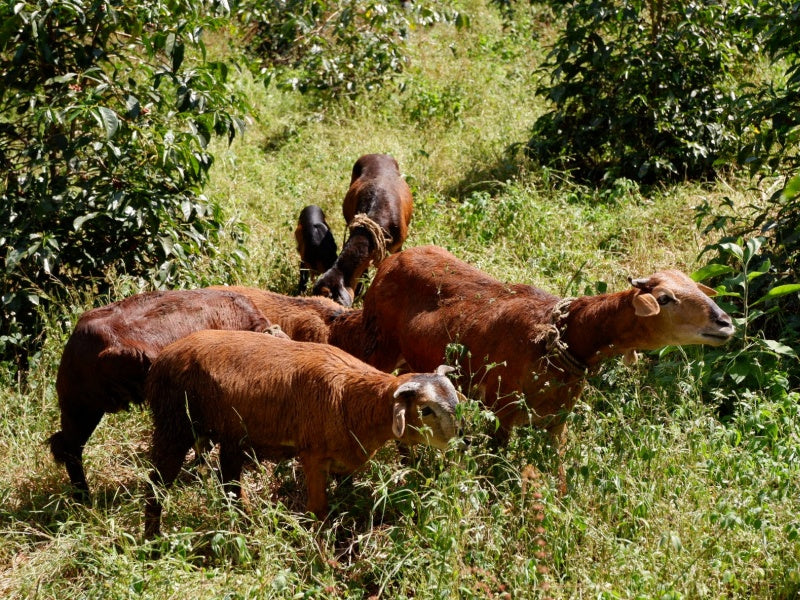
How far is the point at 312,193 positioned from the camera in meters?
10.9

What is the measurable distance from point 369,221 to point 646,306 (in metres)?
4.44

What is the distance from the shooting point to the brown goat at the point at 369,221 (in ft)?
28.0

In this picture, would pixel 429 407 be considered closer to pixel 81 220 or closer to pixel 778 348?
pixel 778 348

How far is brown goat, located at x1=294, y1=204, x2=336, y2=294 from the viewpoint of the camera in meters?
9.02

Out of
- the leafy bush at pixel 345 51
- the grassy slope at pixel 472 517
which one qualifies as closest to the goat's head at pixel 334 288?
the grassy slope at pixel 472 517

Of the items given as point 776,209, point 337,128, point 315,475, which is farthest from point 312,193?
point 315,475

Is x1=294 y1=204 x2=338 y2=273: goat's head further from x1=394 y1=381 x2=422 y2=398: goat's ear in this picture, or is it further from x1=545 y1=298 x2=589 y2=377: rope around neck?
x1=394 y1=381 x2=422 y2=398: goat's ear

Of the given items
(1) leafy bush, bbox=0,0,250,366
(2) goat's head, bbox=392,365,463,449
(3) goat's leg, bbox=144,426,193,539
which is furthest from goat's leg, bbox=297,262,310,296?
(2) goat's head, bbox=392,365,463,449

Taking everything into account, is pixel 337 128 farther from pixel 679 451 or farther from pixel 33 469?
pixel 679 451

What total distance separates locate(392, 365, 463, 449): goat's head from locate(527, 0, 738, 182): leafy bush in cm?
557

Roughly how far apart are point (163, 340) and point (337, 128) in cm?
737

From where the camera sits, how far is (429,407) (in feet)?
15.3

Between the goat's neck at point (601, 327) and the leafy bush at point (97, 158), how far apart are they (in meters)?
3.23

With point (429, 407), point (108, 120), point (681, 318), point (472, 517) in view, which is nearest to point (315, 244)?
point (108, 120)
